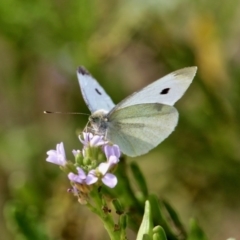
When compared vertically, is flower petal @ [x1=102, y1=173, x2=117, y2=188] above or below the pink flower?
below

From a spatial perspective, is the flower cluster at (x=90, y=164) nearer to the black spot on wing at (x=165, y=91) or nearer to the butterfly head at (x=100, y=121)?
the butterfly head at (x=100, y=121)

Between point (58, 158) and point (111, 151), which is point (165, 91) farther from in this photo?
point (58, 158)

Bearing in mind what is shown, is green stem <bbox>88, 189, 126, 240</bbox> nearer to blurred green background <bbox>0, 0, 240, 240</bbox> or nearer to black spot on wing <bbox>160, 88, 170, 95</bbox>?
black spot on wing <bbox>160, 88, 170, 95</bbox>

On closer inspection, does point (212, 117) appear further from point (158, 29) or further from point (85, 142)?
point (85, 142)

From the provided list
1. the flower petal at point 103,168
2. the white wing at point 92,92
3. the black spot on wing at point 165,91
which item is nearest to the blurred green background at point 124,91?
the white wing at point 92,92

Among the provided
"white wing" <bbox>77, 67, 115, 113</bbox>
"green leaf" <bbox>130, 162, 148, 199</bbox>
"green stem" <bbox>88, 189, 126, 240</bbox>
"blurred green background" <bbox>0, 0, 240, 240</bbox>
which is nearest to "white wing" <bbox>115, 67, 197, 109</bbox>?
"white wing" <bbox>77, 67, 115, 113</bbox>

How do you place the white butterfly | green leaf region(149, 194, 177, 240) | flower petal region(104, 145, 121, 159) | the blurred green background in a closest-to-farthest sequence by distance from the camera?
flower petal region(104, 145, 121, 159), green leaf region(149, 194, 177, 240), the white butterfly, the blurred green background

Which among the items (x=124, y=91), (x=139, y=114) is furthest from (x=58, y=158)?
(x=124, y=91)
